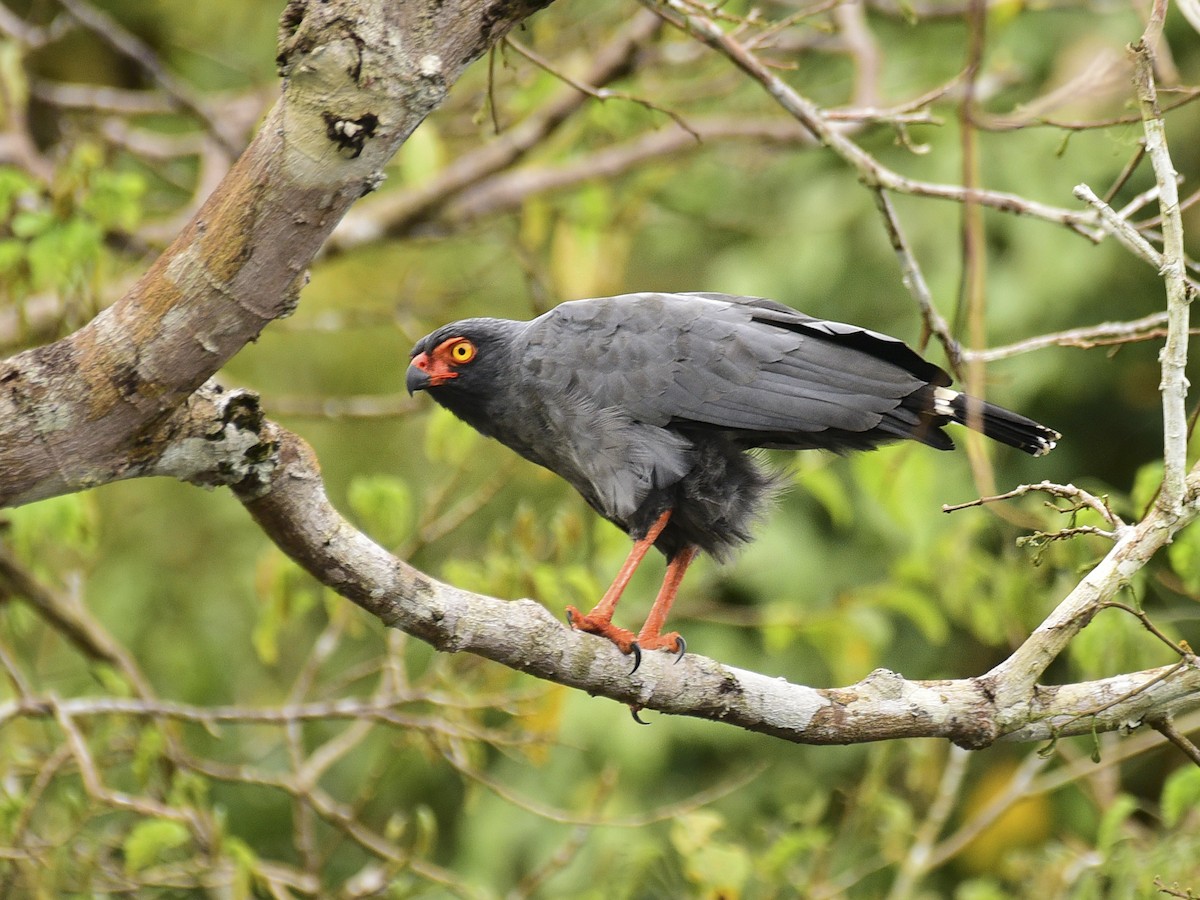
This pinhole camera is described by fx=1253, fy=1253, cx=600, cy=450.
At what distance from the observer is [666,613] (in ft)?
13.4

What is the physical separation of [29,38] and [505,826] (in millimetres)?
4589

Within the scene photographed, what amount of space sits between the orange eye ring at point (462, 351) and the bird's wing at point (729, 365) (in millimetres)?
249

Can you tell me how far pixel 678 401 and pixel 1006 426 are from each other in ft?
3.20

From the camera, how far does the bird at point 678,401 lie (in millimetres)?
3668

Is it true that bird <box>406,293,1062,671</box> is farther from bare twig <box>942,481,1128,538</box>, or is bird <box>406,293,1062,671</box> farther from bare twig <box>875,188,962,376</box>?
bare twig <box>942,481,1128,538</box>

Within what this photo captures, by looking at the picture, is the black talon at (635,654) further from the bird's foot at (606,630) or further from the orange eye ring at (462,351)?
the orange eye ring at (462,351)

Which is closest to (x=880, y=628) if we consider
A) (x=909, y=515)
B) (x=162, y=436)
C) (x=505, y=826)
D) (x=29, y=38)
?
(x=909, y=515)

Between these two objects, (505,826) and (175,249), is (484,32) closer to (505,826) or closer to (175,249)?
(175,249)

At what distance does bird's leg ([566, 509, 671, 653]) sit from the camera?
345 cm

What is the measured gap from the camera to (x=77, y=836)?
13.6 ft

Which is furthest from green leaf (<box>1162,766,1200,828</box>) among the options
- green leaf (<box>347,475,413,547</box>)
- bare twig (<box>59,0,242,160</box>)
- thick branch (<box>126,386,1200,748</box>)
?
bare twig (<box>59,0,242,160</box>)

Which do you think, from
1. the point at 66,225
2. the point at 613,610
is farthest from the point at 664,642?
the point at 66,225

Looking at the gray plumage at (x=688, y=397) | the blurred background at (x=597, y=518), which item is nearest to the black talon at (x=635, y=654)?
the gray plumage at (x=688, y=397)

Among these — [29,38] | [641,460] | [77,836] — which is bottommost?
[77,836]
